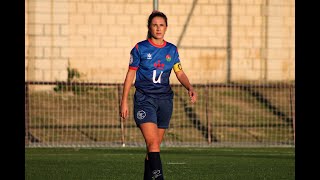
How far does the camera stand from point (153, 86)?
12.4m

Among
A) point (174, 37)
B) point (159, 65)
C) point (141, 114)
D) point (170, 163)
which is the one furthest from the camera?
point (174, 37)

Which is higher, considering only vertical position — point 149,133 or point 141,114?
point 141,114

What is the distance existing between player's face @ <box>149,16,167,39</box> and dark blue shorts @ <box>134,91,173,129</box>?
2.48 feet

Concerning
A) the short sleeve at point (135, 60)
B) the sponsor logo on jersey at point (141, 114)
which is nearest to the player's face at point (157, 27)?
the short sleeve at point (135, 60)

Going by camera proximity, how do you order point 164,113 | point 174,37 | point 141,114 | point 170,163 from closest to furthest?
1. point 141,114
2. point 164,113
3. point 170,163
4. point 174,37

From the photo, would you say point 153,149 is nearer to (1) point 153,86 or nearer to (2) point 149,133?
(2) point 149,133

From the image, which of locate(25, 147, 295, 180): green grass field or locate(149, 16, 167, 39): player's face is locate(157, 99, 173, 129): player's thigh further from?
locate(25, 147, 295, 180): green grass field

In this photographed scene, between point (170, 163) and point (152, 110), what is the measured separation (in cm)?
488

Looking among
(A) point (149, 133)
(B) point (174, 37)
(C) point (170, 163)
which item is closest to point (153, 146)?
(A) point (149, 133)

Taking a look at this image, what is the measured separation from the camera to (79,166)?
54.0 ft

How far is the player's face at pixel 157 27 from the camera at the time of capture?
1219 cm

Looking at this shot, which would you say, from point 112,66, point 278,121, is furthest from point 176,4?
point 278,121
